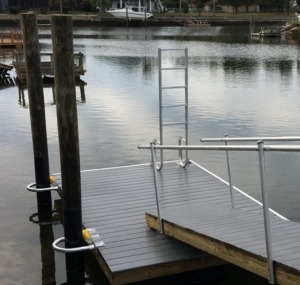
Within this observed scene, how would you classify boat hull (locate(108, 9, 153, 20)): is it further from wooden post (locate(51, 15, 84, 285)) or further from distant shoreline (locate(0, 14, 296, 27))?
wooden post (locate(51, 15, 84, 285))

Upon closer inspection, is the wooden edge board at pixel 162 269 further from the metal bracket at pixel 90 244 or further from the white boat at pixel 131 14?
the white boat at pixel 131 14

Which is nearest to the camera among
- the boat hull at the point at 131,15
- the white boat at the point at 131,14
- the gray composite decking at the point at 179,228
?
the gray composite decking at the point at 179,228

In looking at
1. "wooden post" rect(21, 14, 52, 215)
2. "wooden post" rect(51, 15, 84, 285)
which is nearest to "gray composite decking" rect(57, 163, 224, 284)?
"wooden post" rect(51, 15, 84, 285)

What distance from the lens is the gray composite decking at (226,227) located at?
4932 mm

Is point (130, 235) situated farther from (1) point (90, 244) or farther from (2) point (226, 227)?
(2) point (226, 227)

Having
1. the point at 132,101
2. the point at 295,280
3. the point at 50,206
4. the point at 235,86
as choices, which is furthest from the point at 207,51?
the point at 295,280

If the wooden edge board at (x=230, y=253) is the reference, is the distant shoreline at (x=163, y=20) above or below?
above

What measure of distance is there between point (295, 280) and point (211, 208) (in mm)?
2591

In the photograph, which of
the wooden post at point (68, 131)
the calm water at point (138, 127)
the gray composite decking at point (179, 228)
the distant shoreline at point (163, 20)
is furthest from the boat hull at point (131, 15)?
the wooden post at point (68, 131)

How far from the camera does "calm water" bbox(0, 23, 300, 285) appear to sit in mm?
8258

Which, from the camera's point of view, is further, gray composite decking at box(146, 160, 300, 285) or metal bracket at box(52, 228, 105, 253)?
metal bracket at box(52, 228, 105, 253)

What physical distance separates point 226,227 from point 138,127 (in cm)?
1044

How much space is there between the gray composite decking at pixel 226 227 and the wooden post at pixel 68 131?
1.08 meters

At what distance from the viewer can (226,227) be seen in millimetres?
6020
